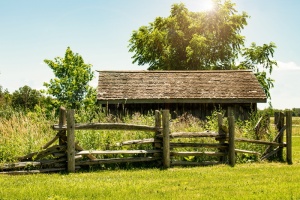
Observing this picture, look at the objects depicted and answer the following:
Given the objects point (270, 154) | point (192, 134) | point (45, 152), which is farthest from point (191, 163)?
point (45, 152)

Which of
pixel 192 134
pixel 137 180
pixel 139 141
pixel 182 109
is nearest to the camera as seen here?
pixel 137 180

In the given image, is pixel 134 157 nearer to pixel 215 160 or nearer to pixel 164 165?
pixel 164 165

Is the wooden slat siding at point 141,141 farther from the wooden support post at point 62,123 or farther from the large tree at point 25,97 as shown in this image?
the large tree at point 25,97

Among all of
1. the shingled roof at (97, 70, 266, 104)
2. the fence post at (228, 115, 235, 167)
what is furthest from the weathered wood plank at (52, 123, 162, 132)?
the shingled roof at (97, 70, 266, 104)

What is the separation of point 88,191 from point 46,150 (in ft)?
10.0

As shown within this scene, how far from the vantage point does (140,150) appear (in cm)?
1097

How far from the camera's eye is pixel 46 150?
1023cm

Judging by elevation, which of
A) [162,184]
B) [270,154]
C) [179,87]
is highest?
[179,87]

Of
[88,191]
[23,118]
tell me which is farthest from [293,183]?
[23,118]

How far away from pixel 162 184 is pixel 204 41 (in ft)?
89.0

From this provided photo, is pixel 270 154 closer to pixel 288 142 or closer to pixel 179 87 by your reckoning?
pixel 288 142

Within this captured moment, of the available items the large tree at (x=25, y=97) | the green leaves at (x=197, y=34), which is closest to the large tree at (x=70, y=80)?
the green leaves at (x=197, y=34)

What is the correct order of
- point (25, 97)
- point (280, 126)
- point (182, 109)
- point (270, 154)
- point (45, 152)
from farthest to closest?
point (25, 97) → point (182, 109) → point (280, 126) → point (270, 154) → point (45, 152)

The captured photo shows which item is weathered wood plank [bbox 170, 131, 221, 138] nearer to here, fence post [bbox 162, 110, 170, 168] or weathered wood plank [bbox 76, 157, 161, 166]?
fence post [bbox 162, 110, 170, 168]
